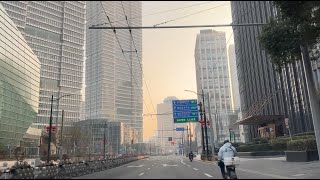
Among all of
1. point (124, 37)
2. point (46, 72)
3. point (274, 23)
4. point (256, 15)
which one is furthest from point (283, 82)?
point (46, 72)

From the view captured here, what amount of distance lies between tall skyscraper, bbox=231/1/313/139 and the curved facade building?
200 feet

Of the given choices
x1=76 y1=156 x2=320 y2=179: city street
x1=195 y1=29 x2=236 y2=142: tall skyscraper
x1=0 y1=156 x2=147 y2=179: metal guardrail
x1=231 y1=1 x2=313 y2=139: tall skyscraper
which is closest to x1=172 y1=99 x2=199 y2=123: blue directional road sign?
x1=231 y1=1 x2=313 y2=139: tall skyscraper

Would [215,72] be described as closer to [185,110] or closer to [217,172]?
[185,110]

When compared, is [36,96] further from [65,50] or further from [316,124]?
[316,124]

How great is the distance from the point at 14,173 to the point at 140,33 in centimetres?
3275

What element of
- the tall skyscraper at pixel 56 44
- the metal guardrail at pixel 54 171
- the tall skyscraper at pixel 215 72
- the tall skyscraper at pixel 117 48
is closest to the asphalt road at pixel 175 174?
the metal guardrail at pixel 54 171

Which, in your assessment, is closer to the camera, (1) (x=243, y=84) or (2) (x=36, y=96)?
(1) (x=243, y=84)

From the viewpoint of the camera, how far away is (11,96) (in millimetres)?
96062

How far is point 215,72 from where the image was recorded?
14712cm

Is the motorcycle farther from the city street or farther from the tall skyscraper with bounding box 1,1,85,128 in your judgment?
the tall skyscraper with bounding box 1,1,85,128

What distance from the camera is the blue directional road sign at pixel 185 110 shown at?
4772 centimetres

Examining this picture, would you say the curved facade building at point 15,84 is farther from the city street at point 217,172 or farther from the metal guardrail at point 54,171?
the city street at point 217,172

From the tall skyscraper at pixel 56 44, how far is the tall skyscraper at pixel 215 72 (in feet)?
226

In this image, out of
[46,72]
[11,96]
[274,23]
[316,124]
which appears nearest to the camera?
[274,23]
